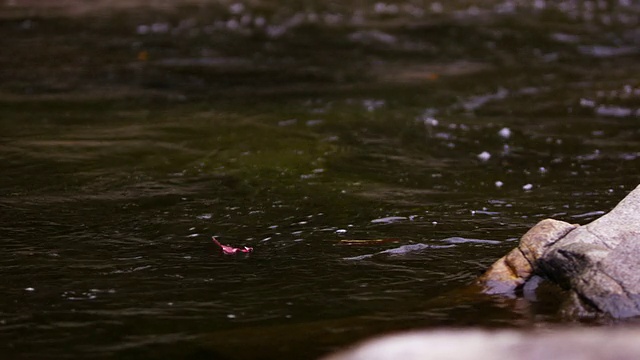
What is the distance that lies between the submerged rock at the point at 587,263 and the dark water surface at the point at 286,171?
138 millimetres

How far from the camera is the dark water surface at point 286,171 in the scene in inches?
150

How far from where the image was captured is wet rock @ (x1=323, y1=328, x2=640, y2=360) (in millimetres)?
2607

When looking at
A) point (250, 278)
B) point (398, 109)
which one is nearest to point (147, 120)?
point (398, 109)

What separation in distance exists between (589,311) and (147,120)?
4.82 m

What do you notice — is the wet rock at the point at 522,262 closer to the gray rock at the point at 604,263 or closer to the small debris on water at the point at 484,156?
the gray rock at the point at 604,263

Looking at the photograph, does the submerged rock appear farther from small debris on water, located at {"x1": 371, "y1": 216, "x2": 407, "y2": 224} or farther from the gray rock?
small debris on water, located at {"x1": 371, "y1": 216, "x2": 407, "y2": 224}

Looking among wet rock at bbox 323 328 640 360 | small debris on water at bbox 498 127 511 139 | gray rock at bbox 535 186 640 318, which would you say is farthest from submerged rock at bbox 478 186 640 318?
small debris on water at bbox 498 127 511 139

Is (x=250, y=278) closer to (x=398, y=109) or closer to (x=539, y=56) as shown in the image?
(x=398, y=109)

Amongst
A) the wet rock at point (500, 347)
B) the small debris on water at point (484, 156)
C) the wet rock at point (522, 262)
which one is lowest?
the small debris on water at point (484, 156)

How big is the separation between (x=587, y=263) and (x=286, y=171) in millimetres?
2871

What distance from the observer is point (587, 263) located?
147 inches

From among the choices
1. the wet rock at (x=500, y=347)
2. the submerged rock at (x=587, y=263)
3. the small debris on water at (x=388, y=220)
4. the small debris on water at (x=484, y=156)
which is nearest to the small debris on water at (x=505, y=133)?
the small debris on water at (x=484, y=156)

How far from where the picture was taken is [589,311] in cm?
367

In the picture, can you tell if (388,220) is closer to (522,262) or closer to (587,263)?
(522,262)
